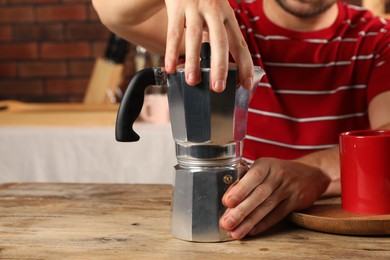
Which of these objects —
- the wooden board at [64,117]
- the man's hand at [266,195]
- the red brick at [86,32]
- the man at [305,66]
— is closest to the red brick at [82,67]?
the red brick at [86,32]

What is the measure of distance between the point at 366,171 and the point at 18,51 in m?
2.79

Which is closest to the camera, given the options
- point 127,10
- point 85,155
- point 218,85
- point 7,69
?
point 218,85

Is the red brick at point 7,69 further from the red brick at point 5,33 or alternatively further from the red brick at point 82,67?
the red brick at point 82,67

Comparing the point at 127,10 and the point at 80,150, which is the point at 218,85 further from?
the point at 80,150

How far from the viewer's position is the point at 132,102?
30.2 inches

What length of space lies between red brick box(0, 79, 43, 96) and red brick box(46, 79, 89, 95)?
0.18 ft

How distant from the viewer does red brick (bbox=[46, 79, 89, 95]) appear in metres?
3.31

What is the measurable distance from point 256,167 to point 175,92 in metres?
0.15

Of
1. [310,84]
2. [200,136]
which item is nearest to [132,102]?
[200,136]

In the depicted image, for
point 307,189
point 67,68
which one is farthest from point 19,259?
point 67,68

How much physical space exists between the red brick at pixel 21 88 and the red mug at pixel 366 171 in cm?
271

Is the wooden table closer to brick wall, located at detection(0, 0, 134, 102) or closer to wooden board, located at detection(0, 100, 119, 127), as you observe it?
wooden board, located at detection(0, 100, 119, 127)

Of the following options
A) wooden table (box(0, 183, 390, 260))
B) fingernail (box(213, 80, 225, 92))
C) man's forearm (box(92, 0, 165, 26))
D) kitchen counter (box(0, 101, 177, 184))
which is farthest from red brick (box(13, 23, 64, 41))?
fingernail (box(213, 80, 225, 92))

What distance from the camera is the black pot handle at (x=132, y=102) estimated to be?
0.76 m
